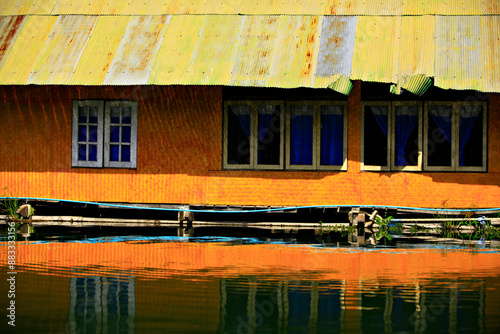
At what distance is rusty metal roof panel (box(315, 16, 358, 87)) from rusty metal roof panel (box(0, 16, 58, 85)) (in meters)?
6.28

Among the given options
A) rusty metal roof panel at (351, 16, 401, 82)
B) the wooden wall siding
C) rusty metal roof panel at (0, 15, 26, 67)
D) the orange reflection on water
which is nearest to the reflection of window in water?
the orange reflection on water

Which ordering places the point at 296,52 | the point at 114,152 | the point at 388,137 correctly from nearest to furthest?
the point at 296,52, the point at 388,137, the point at 114,152

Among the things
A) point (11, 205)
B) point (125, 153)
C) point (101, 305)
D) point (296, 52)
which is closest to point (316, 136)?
point (296, 52)

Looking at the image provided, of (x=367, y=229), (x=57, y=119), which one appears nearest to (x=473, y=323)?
(x=367, y=229)

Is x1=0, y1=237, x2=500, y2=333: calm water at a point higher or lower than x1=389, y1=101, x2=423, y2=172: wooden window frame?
lower

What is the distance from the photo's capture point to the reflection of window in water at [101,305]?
784 centimetres

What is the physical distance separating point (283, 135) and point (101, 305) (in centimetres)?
895

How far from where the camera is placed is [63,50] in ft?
58.0

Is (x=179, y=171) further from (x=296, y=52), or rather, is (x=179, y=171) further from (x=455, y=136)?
(x=455, y=136)

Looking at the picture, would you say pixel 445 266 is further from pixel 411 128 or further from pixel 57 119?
pixel 57 119

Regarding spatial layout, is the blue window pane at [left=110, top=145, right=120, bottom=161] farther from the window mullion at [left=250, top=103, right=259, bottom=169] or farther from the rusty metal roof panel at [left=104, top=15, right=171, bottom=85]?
the window mullion at [left=250, top=103, right=259, bottom=169]

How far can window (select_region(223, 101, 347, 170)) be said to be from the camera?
55.7 ft

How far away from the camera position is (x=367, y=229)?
656 inches

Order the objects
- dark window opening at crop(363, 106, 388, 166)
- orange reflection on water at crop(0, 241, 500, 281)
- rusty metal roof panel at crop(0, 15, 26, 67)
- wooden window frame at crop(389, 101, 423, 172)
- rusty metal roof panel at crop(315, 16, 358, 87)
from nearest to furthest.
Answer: orange reflection on water at crop(0, 241, 500, 281) → rusty metal roof panel at crop(315, 16, 358, 87) → wooden window frame at crop(389, 101, 423, 172) → dark window opening at crop(363, 106, 388, 166) → rusty metal roof panel at crop(0, 15, 26, 67)
